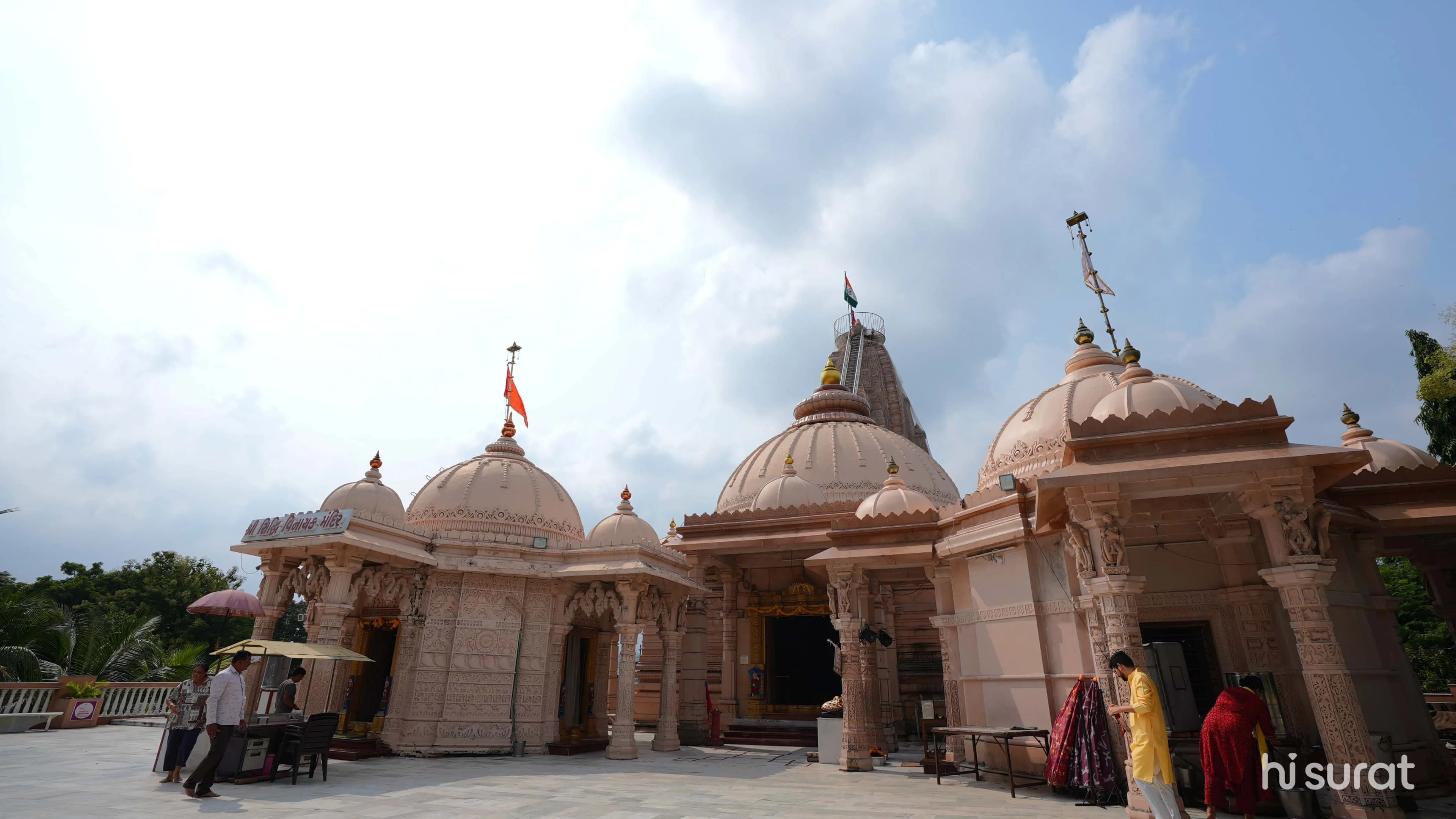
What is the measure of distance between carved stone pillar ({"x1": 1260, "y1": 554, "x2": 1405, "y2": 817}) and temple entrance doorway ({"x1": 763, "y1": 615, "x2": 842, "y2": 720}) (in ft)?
39.5

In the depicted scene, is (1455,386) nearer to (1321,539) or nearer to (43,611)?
(1321,539)

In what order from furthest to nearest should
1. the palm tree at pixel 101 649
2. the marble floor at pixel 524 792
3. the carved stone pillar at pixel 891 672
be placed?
the palm tree at pixel 101 649
the carved stone pillar at pixel 891 672
the marble floor at pixel 524 792

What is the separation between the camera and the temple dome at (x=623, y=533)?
1586 centimetres

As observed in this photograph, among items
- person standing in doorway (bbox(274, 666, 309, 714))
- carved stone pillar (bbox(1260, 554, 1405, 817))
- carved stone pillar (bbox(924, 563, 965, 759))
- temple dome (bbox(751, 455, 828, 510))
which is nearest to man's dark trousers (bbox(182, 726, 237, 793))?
person standing in doorway (bbox(274, 666, 309, 714))

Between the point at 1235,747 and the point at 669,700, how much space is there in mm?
11622

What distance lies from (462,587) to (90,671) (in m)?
14.4

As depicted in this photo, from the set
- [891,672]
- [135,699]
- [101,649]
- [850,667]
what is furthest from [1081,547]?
[101,649]

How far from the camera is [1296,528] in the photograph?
7.99m

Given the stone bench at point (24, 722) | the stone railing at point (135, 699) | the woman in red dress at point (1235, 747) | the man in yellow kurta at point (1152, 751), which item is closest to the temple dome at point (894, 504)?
the woman in red dress at point (1235, 747)

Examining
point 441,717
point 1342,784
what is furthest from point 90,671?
A: point 1342,784

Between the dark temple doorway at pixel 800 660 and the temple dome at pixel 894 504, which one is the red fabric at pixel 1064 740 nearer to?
the temple dome at pixel 894 504

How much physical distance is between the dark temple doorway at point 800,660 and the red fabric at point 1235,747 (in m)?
11.9

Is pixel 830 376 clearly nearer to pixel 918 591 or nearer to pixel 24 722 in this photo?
pixel 918 591

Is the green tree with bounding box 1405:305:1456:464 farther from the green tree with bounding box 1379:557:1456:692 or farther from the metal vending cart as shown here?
the metal vending cart
